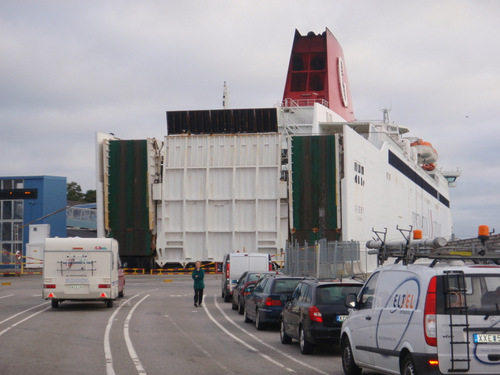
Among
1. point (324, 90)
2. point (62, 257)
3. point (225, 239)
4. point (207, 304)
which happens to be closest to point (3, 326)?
point (62, 257)

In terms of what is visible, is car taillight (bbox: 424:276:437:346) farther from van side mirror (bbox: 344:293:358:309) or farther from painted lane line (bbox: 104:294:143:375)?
painted lane line (bbox: 104:294:143:375)

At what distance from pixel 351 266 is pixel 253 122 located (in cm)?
2489

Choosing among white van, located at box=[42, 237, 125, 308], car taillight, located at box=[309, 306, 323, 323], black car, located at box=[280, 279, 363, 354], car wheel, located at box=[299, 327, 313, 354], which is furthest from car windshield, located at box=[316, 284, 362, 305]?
white van, located at box=[42, 237, 125, 308]

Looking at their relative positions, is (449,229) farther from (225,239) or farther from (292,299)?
(292,299)

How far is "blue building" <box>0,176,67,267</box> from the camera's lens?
5975 cm

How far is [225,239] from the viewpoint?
48.5m

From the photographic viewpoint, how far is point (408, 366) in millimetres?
8273

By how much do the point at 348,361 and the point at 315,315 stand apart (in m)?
2.23

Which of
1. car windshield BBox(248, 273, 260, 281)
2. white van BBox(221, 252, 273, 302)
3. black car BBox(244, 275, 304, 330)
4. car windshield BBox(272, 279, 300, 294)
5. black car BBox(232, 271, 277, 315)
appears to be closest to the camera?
black car BBox(244, 275, 304, 330)

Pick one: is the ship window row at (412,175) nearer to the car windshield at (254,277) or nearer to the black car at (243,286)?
the black car at (243,286)

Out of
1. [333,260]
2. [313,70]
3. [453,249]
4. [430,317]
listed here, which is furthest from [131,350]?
[313,70]

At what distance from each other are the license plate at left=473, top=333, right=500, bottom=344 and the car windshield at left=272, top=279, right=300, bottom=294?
9481mm

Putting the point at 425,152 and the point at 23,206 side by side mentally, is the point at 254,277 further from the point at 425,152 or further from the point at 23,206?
the point at 425,152

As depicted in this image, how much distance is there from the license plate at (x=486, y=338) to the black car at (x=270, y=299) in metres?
9.19
